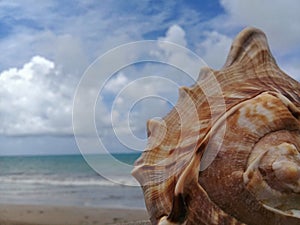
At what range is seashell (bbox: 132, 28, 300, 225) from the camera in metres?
2.42

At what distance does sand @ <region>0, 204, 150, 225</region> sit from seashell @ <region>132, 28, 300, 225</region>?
5.38 m

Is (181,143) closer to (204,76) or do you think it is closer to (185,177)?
(185,177)

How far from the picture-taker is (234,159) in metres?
2.46

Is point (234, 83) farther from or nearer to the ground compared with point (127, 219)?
farther from the ground

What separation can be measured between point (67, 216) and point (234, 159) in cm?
772

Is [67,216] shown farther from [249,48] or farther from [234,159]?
[234,159]

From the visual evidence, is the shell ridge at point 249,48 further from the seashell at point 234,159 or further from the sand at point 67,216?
the sand at point 67,216

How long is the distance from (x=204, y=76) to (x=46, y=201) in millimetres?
10586

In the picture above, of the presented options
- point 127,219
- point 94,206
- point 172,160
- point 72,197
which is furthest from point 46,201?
point 172,160

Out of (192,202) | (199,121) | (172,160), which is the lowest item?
(192,202)

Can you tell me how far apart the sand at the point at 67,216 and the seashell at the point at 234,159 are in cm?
538

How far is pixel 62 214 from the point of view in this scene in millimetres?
9836

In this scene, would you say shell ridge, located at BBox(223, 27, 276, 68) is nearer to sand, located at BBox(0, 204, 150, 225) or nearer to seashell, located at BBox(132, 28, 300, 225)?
seashell, located at BBox(132, 28, 300, 225)

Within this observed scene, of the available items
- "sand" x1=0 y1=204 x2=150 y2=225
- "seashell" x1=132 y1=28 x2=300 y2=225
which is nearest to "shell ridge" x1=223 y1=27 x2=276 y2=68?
"seashell" x1=132 y1=28 x2=300 y2=225
